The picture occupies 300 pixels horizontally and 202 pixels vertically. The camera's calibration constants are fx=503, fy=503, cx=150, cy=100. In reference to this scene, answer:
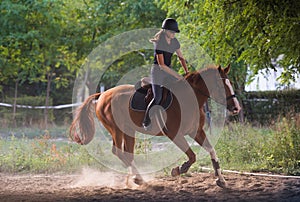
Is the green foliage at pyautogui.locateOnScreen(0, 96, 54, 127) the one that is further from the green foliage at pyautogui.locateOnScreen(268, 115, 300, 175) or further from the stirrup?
the stirrup

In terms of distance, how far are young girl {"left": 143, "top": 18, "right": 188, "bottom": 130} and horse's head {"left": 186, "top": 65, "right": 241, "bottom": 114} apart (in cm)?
30

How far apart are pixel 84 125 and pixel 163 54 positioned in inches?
94.9

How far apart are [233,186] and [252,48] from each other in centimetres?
347

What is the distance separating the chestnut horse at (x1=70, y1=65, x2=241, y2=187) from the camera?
296 inches

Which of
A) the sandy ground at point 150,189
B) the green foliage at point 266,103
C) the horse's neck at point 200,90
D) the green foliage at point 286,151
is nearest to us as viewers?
the sandy ground at point 150,189

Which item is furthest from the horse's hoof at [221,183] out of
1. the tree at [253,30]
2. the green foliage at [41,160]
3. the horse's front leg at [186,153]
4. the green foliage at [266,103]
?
the green foliage at [266,103]

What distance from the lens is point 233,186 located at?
7695mm

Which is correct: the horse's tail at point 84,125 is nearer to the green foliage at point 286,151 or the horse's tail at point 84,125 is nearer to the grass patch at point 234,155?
the grass patch at point 234,155

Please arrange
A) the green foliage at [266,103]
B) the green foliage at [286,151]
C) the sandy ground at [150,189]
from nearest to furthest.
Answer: the sandy ground at [150,189], the green foliage at [286,151], the green foliage at [266,103]

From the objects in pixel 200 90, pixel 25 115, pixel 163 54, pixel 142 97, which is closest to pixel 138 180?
pixel 142 97

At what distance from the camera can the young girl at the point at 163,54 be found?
7504mm

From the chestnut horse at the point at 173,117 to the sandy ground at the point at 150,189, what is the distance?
0.34 metres

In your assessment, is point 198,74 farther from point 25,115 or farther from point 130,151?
point 25,115

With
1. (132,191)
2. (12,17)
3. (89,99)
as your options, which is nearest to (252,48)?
(89,99)
